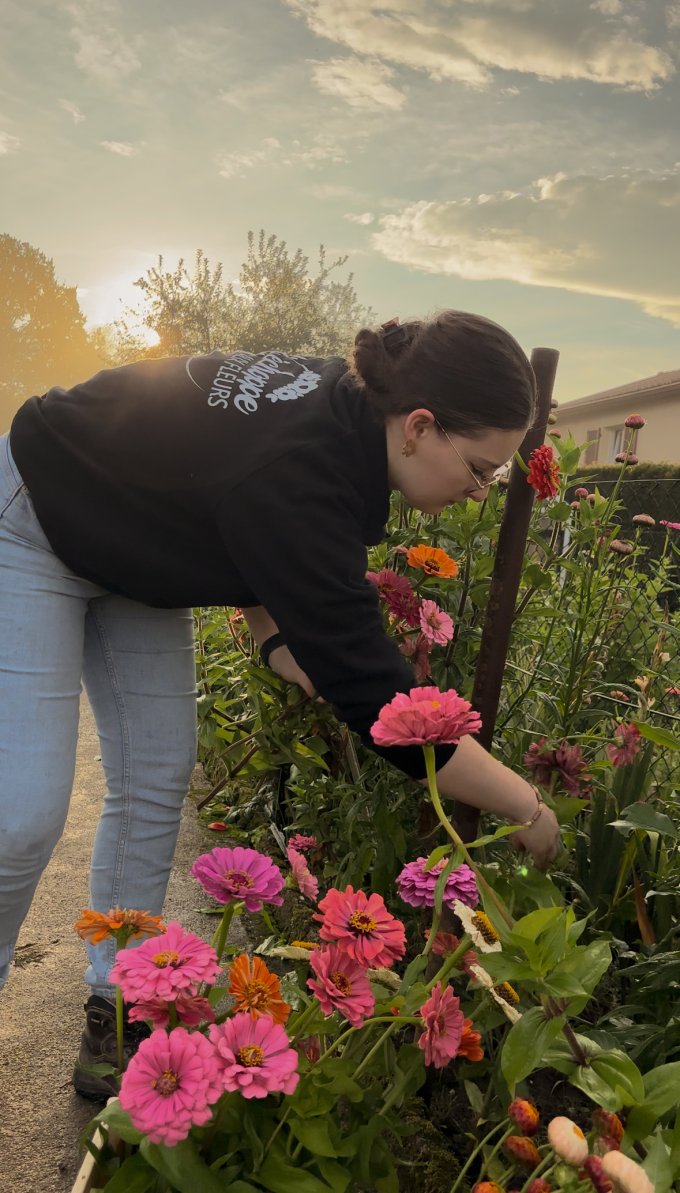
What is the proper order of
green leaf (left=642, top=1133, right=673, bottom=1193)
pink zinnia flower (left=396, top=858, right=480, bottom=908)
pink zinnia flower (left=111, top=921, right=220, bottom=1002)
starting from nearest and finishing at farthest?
green leaf (left=642, top=1133, right=673, bottom=1193) < pink zinnia flower (left=111, top=921, right=220, bottom=1002) < pink zinnia flower (left=396, top=858, right=480, bottom=908)

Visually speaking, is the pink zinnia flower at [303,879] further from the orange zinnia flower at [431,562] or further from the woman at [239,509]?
the orange zinnia flower at [431,562]

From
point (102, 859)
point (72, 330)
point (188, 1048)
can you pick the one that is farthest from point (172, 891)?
point (72, 330)

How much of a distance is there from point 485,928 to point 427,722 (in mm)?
284

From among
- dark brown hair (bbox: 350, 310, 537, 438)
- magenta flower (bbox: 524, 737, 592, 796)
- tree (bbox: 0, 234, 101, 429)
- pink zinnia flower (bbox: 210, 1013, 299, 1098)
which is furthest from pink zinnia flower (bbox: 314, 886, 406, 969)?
tree (bbox: 0, 234, 101, 429)

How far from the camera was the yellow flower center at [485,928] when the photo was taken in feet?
3.61

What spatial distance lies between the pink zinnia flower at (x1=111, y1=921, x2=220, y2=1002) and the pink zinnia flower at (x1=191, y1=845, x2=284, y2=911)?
0.42 feet

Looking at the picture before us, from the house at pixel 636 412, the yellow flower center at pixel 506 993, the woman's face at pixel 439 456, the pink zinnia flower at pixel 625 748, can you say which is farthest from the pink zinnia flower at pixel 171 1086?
the house at pixel 636 412

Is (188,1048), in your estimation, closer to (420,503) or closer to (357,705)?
(357,705)

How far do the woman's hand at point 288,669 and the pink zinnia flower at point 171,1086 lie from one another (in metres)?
0.98

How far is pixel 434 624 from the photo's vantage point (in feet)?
5.92

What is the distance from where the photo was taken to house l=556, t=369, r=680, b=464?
866 inches

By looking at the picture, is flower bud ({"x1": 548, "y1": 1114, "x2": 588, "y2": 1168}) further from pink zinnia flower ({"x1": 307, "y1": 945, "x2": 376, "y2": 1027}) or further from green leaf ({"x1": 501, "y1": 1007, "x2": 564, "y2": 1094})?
pink zinnia flower ({"x1": 307, "y1": 945, "x2": 376, "y2": 1027})

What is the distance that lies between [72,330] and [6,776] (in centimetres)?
5388

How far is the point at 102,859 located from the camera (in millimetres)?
2027
